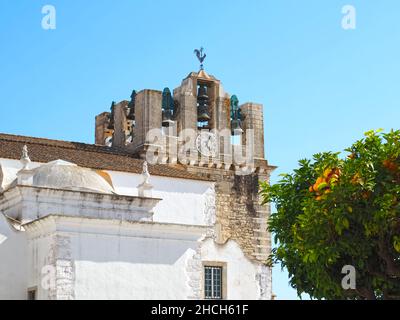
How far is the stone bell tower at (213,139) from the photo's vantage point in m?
47.3

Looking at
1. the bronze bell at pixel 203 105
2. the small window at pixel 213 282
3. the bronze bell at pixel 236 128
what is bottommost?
the small window at pixel 213 282

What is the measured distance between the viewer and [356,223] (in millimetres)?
24578

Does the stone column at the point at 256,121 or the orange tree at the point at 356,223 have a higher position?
the stone column at the point at 256,121

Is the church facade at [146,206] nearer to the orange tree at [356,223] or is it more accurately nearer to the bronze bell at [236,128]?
the bronze bell at [236,128]

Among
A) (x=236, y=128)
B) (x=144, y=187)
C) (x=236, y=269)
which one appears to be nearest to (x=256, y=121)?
(x=236, y=128)

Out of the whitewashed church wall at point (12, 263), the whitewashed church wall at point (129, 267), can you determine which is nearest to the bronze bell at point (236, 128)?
the whitewashed church wall at point (129, 267)

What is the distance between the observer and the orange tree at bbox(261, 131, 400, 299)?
2373cm

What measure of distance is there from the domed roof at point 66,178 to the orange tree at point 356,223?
347 inches

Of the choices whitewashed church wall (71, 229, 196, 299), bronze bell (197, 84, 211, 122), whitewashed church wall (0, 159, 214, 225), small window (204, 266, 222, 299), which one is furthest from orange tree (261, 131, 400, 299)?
bronze bell (197, 84, 211, 122)

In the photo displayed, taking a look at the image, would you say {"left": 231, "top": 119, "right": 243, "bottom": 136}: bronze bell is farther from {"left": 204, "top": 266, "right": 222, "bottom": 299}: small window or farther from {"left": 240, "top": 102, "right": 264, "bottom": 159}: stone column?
{"left": 204, "top": 266, "right": 222, "bottom": 299}: small window

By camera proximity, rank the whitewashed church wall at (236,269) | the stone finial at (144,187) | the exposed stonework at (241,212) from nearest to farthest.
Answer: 1. the stone finial at (144,187)
2. the whitewashed church wall at (236,269)
3. the exposed stonework at (241,212)

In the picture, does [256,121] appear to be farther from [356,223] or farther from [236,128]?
[356,223]

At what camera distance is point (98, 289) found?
91.6 feet

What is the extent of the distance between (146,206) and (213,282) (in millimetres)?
4413
